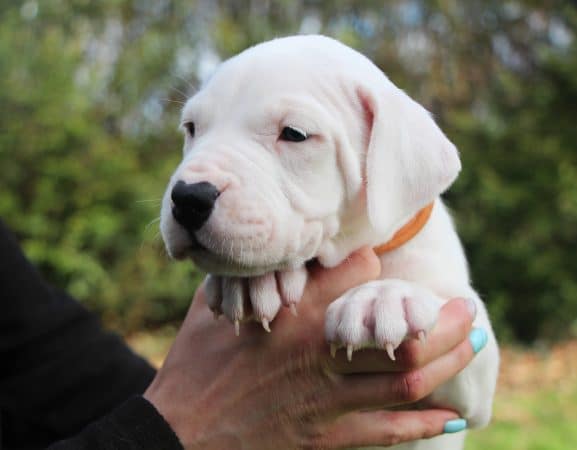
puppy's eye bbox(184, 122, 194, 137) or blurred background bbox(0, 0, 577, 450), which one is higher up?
puppy's eye bbox(184, 122, 194, 137)

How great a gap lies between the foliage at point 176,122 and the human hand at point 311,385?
4.10m

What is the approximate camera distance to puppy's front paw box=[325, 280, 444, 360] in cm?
195

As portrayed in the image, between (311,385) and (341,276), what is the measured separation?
1.11ft

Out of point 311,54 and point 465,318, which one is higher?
point 311,54

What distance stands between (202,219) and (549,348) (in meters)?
8.50

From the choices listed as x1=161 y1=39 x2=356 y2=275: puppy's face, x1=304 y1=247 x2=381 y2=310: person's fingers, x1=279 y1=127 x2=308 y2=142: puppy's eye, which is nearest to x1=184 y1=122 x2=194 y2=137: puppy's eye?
x1=161 y1=39 x2=356 y2=275: puppy's face

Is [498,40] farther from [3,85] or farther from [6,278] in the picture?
[6,278]

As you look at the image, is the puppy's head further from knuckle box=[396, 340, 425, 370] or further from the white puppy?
knuckle box=[396, 340, 425, 370]

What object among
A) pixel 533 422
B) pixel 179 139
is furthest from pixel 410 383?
pixel 179 139

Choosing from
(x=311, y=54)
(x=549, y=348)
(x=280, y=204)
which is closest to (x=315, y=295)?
(x=280, y=204)

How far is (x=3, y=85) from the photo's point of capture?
789 cm

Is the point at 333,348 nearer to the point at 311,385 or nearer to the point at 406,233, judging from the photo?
the point at 311,385

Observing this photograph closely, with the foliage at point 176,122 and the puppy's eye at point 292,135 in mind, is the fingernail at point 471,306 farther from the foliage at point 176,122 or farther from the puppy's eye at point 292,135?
the foliage at point 176,122

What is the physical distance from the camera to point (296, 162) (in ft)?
6.98
